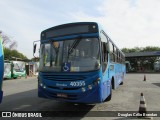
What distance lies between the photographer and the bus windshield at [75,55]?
817 centimetres

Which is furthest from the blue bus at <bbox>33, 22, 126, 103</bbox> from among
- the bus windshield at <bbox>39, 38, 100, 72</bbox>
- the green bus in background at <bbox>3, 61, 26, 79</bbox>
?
the green bus in background at <bbox>3, 61, 26, 79</bbox>

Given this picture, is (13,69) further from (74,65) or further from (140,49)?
(140,49)

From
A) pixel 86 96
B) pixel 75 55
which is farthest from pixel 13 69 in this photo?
pixel 86 96

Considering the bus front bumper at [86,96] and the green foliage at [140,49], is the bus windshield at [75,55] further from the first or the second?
the green foliage at [140,49]

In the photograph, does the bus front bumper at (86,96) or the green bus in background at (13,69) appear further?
the green bus in background at (13,69)

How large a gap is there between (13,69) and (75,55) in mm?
28395

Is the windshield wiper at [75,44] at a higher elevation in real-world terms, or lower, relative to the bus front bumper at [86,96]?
higher

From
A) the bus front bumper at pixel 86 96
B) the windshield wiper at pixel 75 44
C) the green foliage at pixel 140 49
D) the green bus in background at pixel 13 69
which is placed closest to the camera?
the bus front bumper at pixel 86 96

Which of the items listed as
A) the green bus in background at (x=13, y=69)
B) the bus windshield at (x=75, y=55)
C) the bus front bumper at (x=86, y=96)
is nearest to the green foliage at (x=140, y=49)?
the green bus in background at (x=13, y=69)

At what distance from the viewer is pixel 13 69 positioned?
35031 millimetres

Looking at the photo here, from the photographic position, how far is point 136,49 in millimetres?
89938

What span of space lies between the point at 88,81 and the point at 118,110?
217 cm

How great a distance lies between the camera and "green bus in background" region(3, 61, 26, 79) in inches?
1297

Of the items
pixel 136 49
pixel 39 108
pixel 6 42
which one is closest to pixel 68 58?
pixel 39 108
